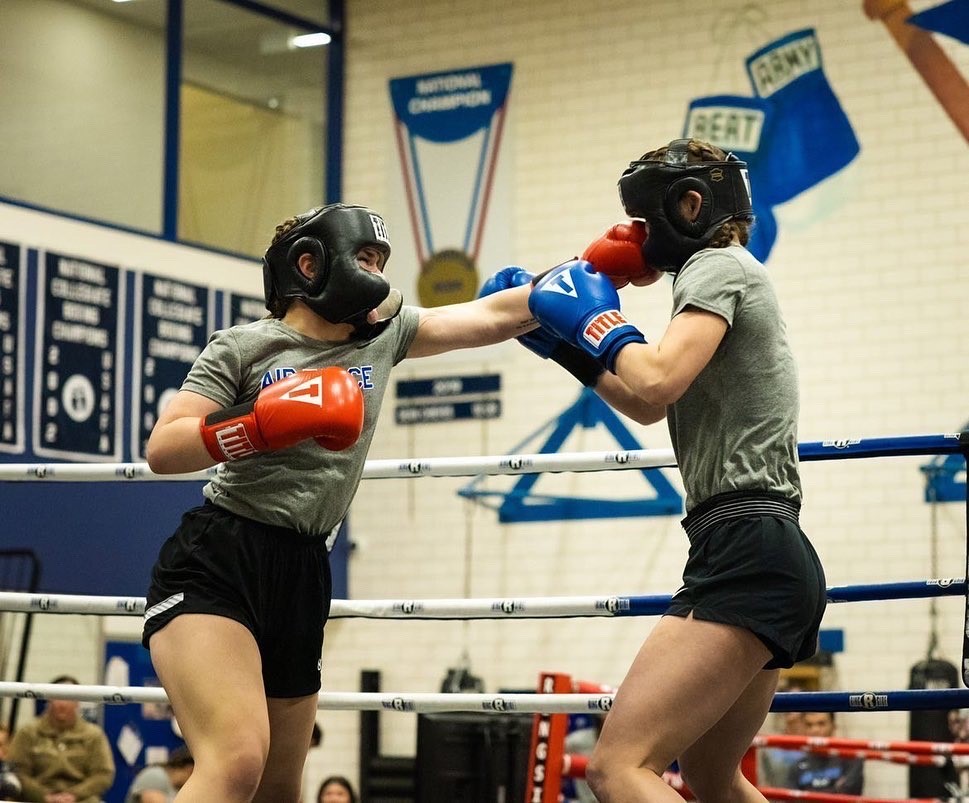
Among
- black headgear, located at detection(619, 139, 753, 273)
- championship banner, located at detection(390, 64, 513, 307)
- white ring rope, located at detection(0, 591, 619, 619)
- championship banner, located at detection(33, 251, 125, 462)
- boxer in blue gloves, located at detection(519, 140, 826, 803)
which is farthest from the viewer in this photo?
championship banner, located at detection(390, 64, 513, 307)

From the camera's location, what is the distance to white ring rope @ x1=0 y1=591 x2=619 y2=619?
338cm

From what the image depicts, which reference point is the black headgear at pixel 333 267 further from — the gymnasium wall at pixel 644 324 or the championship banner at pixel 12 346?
the gymnasium wall at pixel 644 324

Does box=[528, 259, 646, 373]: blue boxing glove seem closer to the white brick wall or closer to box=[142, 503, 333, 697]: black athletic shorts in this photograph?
box=[142, 503, 333, 697]: black athletic shorts

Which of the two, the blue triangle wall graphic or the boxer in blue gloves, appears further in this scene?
the blue triangle wall graphic

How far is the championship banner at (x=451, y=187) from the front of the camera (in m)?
9.30

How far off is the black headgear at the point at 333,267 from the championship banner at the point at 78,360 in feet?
17.2

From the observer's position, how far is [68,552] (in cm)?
798

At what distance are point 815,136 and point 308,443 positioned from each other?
6.15 metres

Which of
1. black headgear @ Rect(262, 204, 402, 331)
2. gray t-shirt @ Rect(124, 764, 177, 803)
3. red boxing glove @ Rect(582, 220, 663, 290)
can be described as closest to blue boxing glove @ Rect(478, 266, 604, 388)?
red boxing glove @ Rect(582, 220, 663, 290)

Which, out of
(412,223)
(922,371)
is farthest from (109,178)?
(922,371)

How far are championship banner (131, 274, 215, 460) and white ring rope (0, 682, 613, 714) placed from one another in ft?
15.5

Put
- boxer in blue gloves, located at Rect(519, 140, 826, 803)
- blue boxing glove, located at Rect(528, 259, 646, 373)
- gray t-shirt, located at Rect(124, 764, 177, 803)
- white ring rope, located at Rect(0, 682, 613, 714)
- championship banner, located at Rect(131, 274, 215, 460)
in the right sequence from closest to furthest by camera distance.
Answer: boxer in blue gloves, located at Rect(519, 140, 826, 803) → blue boxing glove, located at Rect(528, 259, 646, 373) → white ring rope, located at Rect(0, 682, 613, 714) → gray t-shirt, located at Rect(124, 764, 177, 803) → championship banner, located at Rect(131, 274, 215, 460)

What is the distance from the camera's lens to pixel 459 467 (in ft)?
11.6

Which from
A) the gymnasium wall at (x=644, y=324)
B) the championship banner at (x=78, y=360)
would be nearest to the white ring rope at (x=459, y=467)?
the championship banner at (x=78, y=360)
